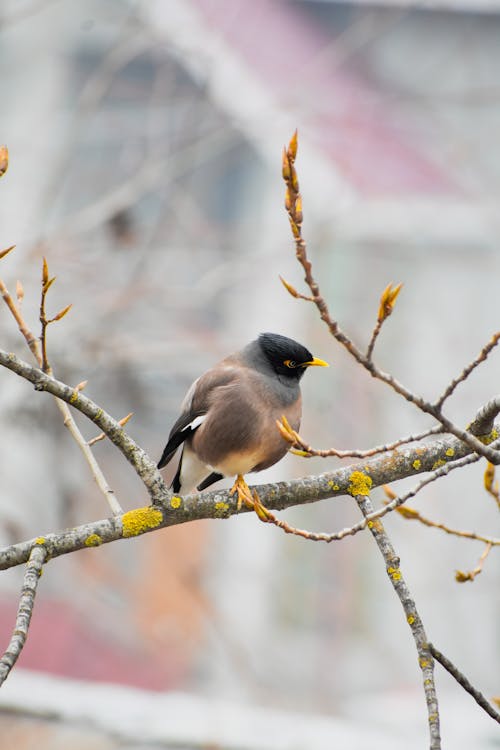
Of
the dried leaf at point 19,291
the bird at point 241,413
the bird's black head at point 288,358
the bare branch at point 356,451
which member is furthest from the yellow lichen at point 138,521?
the bird's black head at point 288,358

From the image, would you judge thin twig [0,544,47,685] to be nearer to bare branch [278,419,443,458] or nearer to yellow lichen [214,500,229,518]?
yellow lichen [214,500,229,518]

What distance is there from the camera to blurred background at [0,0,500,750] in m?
8.09

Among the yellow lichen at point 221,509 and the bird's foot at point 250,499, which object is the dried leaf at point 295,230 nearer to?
the bird's foot at point 250,499

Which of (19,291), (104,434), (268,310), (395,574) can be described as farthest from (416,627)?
(268,310)

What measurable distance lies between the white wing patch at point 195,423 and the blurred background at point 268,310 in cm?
296

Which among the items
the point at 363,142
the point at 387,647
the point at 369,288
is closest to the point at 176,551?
the point at 387,647

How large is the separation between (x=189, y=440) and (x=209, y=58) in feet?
11.7

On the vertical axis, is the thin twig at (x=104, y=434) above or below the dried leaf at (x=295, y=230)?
above

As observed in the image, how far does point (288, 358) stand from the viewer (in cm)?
403

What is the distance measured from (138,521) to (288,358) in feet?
5.00

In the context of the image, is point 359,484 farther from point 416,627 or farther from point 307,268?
point 307,268

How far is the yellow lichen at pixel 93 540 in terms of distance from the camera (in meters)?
2.57

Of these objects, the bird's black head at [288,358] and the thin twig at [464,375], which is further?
the bird's black head at [288,358]

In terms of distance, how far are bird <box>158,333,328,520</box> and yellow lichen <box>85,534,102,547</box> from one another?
102 cm
